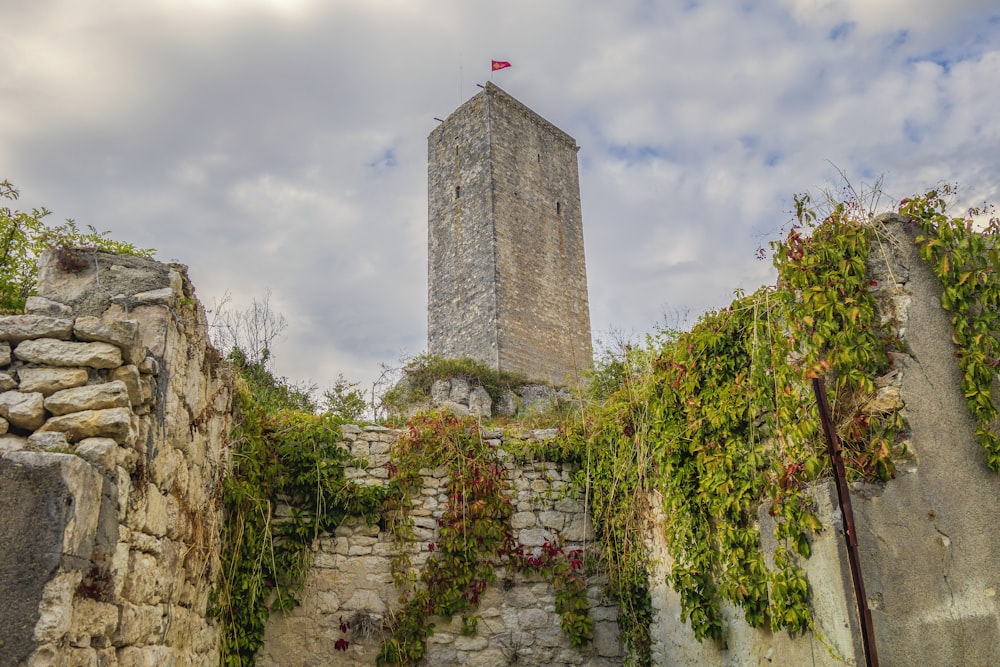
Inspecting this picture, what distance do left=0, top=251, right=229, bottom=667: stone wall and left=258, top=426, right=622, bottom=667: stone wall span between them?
108cm

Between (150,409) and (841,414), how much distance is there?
3.51 meters

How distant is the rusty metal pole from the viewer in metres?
3.37

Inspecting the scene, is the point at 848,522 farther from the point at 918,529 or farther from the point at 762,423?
the point at 762,423

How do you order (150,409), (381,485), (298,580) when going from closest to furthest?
(150,409)
(298,580)
(381,485)

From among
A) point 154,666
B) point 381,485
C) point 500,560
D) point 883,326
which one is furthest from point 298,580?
point 883,326

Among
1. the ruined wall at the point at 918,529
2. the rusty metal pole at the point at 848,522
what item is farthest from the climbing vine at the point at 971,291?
the rusty metal pole at the point at 848,522

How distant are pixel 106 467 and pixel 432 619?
3516 mm

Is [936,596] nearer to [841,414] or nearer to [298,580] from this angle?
[841,414]

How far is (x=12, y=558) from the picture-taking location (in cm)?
252

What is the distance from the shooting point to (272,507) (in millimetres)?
5582

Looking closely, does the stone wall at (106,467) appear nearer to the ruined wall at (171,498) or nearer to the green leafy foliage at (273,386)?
the ruined wall at (171,498)

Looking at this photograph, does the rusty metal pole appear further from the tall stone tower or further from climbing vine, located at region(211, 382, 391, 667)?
the tall stone tower

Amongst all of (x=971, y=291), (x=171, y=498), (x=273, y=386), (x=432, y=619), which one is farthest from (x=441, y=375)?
(x=971, y=291)

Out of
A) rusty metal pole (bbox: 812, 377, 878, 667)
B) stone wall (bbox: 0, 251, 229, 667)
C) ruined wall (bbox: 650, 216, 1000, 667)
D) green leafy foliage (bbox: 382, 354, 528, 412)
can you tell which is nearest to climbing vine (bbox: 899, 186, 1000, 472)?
ruined wall (bbox: 650, 216, 1000, 667)
